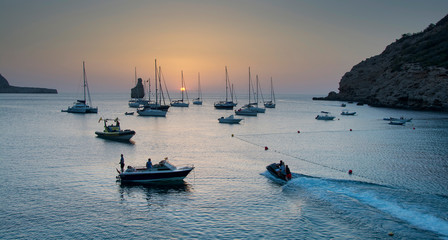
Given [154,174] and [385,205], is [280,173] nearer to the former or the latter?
[385,205]

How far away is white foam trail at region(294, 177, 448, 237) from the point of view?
772 inches

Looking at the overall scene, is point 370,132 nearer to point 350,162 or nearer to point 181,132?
point 350,162

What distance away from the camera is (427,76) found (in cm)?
11394

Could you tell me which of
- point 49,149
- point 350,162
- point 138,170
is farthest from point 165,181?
point 49,149

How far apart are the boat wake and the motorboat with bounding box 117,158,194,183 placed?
28.3 ft

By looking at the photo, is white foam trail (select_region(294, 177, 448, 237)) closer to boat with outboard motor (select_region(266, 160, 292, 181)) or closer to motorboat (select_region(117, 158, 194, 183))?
boat with outboard motor (select_region(266, 160, 292, 181))

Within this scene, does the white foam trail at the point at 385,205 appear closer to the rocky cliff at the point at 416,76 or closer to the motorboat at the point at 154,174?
the motorboat at the point at 154,174

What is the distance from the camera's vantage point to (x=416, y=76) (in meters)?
118

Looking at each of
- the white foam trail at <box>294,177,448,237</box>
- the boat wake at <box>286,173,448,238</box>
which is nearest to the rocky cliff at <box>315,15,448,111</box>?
the boat wake at <box>286,173,448,238</box>

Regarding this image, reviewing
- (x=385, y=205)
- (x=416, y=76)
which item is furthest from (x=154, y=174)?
(x=416, y=76)

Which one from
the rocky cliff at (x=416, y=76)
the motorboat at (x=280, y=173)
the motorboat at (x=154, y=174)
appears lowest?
the motorboat at (x=280, y=173)

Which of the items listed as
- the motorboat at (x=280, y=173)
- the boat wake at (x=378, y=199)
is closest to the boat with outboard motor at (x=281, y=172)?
the motorboat at (x=280, y=173)

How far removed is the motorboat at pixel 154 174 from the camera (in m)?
27.9

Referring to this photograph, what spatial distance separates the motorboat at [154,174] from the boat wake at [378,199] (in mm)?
8625
